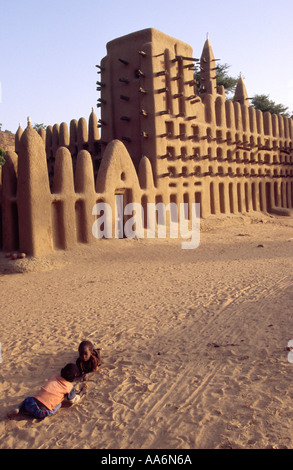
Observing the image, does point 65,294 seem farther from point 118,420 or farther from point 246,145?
point 246,145

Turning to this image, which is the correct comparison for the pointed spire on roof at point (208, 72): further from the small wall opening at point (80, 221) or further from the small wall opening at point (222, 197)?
the small wall opening at point (80, 221)

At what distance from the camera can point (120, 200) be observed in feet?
43.7

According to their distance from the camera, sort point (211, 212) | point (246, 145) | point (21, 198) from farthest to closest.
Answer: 1. point (246, 145)
2. point (211, 212)
3. point (21, 198)

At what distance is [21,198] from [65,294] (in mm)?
3831

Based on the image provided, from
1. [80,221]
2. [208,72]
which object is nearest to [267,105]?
[208,72]

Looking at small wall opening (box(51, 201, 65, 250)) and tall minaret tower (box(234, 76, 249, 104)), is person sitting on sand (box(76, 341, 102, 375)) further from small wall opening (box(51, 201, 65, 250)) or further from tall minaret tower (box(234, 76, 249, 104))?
tall minaret tower (box(234, 76, 249, 104))

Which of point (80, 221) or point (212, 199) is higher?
point (212, 199)

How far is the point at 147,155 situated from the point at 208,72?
738 centimetres

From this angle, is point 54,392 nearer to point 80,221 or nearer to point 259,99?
point 80,221

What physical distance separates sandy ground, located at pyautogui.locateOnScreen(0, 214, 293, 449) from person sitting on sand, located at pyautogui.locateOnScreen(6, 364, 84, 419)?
77 mm

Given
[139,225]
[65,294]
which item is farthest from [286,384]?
[139,225]

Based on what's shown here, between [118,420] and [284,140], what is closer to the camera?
[118,420]

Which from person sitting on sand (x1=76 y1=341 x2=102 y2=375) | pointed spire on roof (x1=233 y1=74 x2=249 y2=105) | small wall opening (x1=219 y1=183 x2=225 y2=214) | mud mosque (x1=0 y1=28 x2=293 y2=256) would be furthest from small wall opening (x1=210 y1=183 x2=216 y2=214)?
person sitting on sand (x1=76 y1=341 x2=102 y2=375)

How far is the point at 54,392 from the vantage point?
12.3 feet
